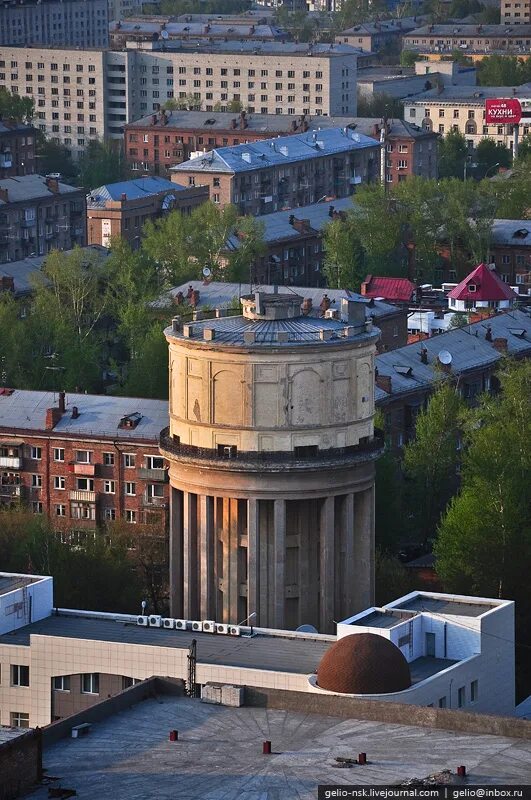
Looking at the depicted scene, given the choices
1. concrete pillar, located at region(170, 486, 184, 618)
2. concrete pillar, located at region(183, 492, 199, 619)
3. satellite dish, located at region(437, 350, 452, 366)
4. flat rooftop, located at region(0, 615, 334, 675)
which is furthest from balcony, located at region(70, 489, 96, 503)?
flat rooftop, located at region(0, 615, 334, 675)

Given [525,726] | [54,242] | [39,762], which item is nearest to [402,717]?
[525,726]

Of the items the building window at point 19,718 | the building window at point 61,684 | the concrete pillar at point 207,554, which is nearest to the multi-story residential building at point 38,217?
the concrete pillar at point 207,554

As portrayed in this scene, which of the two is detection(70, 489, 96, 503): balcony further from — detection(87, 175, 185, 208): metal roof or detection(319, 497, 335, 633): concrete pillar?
detection(87, 175, 185, 208): metal roof

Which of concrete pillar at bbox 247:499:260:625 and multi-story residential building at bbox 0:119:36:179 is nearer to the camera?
concrete pillar at bbox 247:499:260:625

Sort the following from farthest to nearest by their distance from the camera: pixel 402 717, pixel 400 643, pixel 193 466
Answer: pixel 193 466
pixel 400 643
pixel 402 717

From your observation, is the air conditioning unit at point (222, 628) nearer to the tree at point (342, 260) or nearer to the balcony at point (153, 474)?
the balcony at point (153, 474)

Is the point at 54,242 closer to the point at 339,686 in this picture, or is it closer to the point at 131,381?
the point at 131,381
